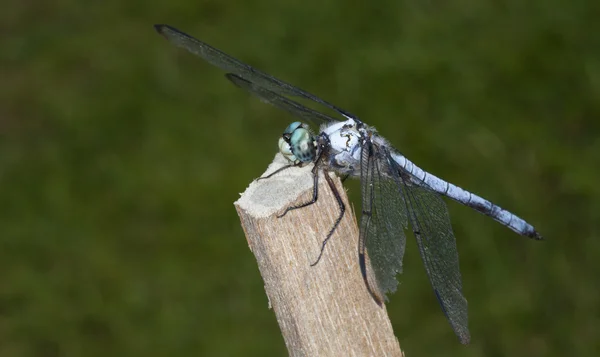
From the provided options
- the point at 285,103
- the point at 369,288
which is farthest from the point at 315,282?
the point at 285,103

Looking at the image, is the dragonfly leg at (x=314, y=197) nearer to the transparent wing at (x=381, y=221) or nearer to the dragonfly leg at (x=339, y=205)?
the dragonfly leg at (x=339, y=205)

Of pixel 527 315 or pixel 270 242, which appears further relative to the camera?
pixel 527 315

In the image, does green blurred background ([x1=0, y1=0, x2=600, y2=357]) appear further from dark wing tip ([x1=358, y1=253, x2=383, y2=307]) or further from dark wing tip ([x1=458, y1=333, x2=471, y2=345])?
dark wing tip ([x1=358, y1=253, x2=383, y2=307])

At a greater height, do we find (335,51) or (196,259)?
(335,51)

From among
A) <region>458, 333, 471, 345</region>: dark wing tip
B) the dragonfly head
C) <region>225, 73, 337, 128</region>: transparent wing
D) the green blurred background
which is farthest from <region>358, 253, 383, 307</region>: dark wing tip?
the green blurred background

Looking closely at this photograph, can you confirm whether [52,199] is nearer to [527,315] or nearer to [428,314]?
[428,314]

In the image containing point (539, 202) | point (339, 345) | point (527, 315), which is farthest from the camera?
point (539, 202)

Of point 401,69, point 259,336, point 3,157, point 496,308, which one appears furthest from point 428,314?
point 3,157
